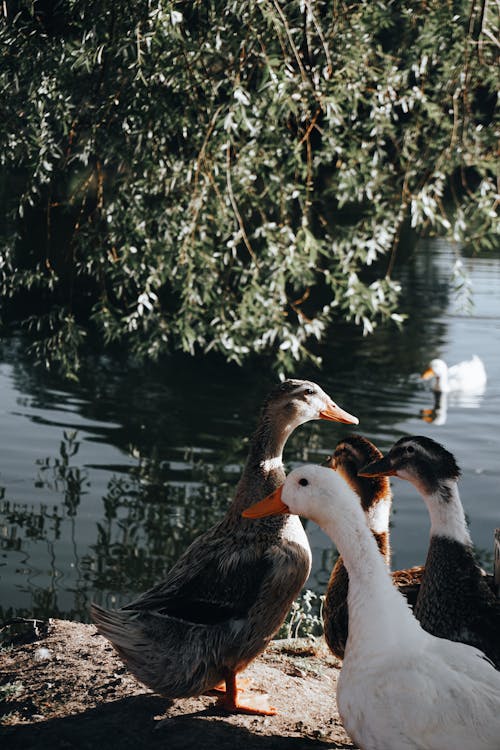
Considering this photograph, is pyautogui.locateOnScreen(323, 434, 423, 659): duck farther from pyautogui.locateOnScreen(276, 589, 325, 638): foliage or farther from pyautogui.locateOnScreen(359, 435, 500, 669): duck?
pyautogui.locateOnScreen(276, 589, 325, 638): foliage

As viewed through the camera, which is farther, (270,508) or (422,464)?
(422,464)

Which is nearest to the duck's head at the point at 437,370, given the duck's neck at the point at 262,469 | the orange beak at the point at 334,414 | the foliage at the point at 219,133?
the foliage at the point at 219,133

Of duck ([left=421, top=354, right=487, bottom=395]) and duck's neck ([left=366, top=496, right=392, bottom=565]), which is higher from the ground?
duck's neck ([left=366, top=496, right=392, bottom=565])

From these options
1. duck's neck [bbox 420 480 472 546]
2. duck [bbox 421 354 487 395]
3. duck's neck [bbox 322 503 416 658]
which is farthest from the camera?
duck [bbox 421 354 487 395]

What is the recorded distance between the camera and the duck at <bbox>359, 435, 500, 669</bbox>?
15.6 ft

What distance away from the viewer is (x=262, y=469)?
5734mm

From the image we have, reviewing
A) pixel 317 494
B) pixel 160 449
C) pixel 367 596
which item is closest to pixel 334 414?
pixel 317 494

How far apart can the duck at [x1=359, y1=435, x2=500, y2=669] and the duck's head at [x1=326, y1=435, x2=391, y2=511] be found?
2.42ft

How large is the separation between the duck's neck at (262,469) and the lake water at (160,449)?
4126 millimetres

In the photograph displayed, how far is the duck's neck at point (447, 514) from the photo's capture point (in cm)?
499

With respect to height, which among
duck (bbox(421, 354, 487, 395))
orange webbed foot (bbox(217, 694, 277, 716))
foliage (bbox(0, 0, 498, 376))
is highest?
foliage (bbox(0, 0, 498, 376))

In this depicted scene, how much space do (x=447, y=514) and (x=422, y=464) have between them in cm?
29

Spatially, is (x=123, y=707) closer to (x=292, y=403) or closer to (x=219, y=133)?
(x=292, y=403)

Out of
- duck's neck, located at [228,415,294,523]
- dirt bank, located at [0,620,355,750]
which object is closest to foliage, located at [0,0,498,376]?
duck's neck, located at [228,415,294,523]
